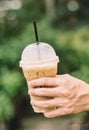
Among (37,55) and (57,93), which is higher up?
(37,55)

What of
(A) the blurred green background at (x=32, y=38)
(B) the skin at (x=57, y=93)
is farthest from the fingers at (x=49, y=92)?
(A) the blurred green background at (x=32, y=38)

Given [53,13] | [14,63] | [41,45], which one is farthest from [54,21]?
[41,45]

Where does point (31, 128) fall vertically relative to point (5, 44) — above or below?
below

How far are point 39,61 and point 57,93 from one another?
0.38 feet

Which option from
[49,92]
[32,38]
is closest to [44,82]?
[49,92]

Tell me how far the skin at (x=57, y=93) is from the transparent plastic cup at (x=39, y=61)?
3 cm

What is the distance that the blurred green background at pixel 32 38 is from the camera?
4.51 metres

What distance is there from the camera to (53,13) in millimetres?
5977

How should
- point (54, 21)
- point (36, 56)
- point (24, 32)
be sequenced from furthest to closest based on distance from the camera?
point (54, 21) → point (24, 32) → point (36, 56)

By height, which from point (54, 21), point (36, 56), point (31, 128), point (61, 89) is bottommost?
point (31, 128)

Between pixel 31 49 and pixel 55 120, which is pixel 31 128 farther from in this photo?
pixel 31 49

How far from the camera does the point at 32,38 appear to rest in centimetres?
498

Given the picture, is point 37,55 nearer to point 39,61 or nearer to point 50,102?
point 39,61

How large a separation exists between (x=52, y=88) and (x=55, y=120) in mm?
3214
